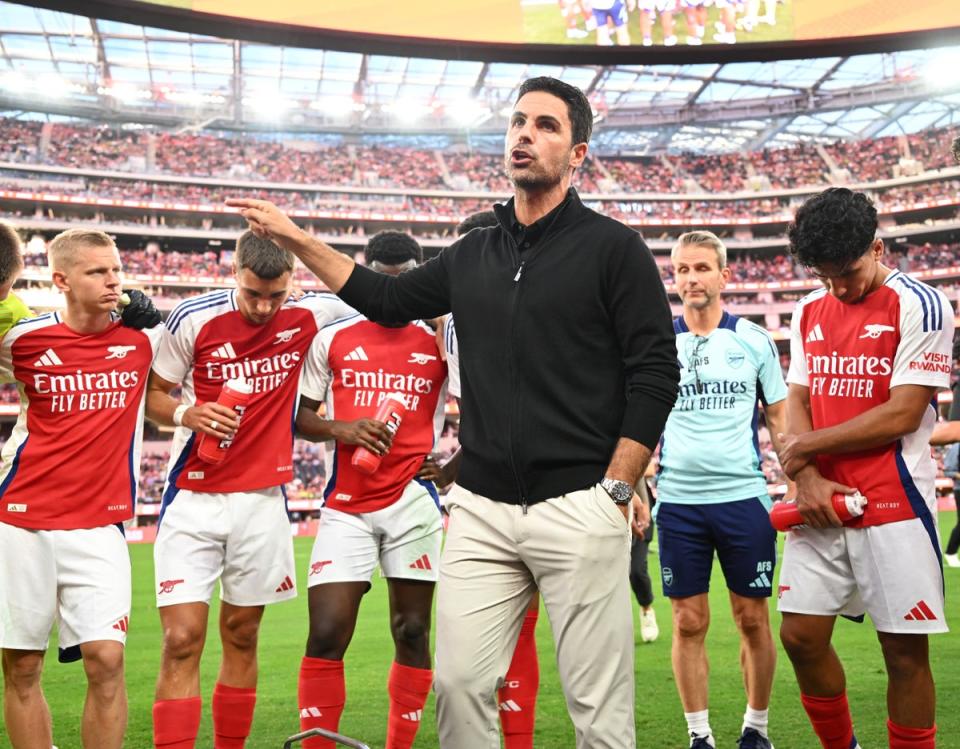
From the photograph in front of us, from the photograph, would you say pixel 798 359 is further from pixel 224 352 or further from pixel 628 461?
pixel 224 352

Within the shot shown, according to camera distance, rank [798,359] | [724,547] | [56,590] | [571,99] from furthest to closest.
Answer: [724,547] < [798,359] < [56,590] < [571,99]

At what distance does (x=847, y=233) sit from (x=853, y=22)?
1083 cm

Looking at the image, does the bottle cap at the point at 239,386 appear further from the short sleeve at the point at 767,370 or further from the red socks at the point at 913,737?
the red socks at the point at 913,737

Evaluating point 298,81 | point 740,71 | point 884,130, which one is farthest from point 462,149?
point 884,130

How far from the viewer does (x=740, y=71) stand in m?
45.5

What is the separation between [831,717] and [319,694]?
2.23 metres

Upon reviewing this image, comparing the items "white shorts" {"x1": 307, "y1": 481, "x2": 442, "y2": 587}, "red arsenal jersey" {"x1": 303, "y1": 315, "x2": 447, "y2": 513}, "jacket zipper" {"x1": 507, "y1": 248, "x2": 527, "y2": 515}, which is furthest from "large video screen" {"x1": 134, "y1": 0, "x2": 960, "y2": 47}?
"jacket zipper" {"x1": 507, "y1": 248, "x2": 527, "y2": 515}

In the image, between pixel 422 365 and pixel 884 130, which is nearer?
pixel 422 365

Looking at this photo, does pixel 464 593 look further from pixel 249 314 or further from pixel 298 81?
pixel 298 81

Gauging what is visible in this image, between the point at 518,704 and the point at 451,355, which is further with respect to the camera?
the point at 451,355

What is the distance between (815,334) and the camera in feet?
13.3

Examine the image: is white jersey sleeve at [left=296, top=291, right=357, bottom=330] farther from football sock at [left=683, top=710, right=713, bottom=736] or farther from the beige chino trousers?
football sock at [left=683, top=710, right=713, bottom=736]

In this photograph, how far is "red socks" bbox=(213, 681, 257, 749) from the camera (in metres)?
4.30

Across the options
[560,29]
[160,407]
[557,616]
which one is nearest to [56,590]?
[160,407]
